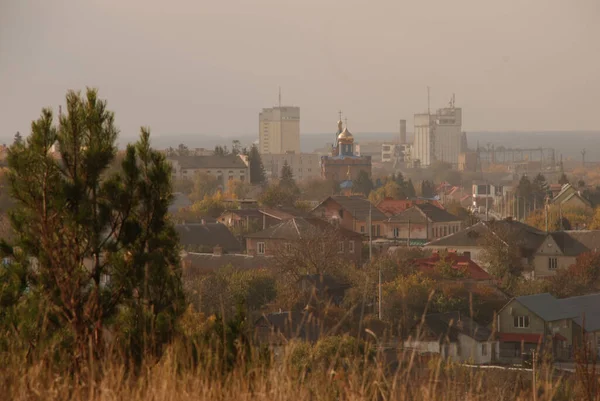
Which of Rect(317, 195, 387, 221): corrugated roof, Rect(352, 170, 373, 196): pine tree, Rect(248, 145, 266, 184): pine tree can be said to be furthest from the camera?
Rect(248, 145, 266, 184): pine tree

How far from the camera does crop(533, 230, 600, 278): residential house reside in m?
24.7

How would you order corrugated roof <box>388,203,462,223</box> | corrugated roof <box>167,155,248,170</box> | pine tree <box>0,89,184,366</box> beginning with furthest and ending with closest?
1. corrugated roof <box>167,155,248,170</box>
2. corrugated roof <box>388,203,462,223</box>
3. pine tree <box>0,89,184,366</box>

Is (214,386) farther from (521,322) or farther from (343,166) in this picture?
(343,166)

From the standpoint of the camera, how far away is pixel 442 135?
149 meters

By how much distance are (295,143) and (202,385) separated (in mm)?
146911

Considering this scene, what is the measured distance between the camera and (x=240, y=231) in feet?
102

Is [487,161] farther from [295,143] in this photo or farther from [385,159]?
[295,143]

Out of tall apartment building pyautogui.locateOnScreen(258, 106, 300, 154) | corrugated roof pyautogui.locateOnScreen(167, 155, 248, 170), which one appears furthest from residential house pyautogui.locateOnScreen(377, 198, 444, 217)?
tall apartment building pyautogui.locateOnScreen(258, 106, 300, 154)

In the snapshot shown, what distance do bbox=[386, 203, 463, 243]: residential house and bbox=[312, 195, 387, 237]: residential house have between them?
1.42ft

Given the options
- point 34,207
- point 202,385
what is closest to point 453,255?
point 34,207

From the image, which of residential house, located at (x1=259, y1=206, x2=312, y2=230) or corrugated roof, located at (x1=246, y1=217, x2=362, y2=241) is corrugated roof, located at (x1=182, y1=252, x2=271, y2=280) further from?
residential house, located at (x1=259, y1=206, x2=312, y2=230)

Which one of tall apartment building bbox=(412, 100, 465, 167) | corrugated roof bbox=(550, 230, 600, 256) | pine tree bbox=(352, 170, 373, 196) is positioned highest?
tall apartment building bbox=(412, 100, 465, 167)

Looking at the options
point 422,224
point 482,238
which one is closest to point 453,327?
point 482,238

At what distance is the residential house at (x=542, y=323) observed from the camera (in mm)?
14766
